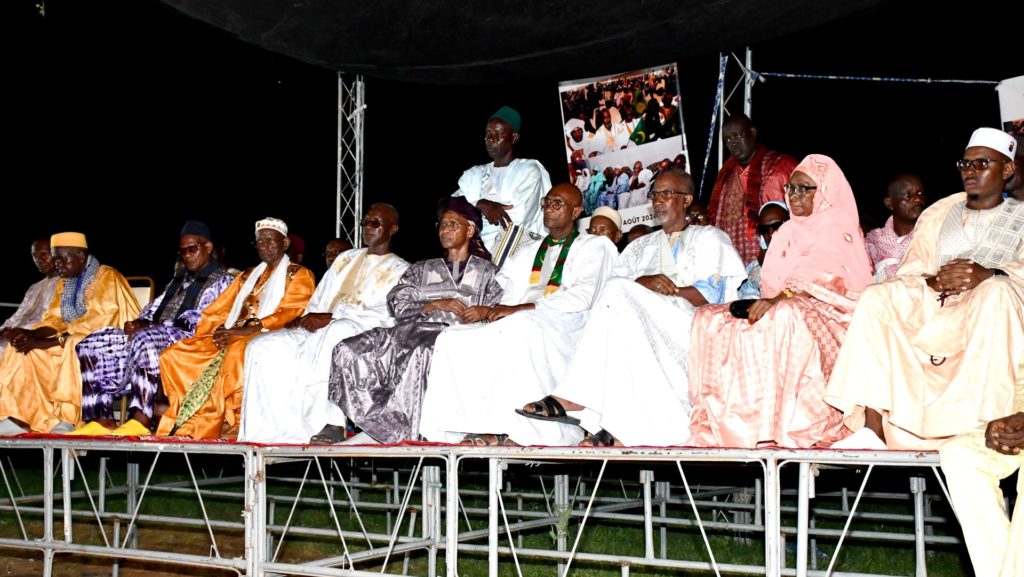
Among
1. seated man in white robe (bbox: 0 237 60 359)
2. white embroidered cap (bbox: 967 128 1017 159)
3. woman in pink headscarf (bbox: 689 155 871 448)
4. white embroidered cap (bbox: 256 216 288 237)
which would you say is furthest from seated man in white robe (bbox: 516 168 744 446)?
seated man in white robe (bbox: 0 237 60 359)

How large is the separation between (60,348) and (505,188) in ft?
11.9

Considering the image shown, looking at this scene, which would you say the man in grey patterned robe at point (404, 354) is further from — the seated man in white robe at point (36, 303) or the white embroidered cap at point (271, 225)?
the seated man in white robe at point (36, 303)

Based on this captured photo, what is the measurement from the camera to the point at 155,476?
41.2ft

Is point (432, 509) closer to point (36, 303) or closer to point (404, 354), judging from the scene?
point (404, 354)

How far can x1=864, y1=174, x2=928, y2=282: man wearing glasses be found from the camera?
20.5 feet

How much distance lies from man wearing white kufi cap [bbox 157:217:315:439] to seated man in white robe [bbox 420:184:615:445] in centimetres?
172

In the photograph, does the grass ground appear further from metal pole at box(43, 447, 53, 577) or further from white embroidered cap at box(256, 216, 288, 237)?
white embroidered cap at box(256, 216, 288, 237)

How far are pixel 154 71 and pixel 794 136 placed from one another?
8.12 meters

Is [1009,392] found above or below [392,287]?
below

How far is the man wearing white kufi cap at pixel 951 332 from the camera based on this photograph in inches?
166

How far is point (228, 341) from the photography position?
24.0 ft

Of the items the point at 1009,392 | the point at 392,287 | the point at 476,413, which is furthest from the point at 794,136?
the point at 1009,392

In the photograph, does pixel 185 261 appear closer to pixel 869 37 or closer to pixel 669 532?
pixel 669 532

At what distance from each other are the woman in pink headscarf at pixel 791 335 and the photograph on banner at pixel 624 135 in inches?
107
